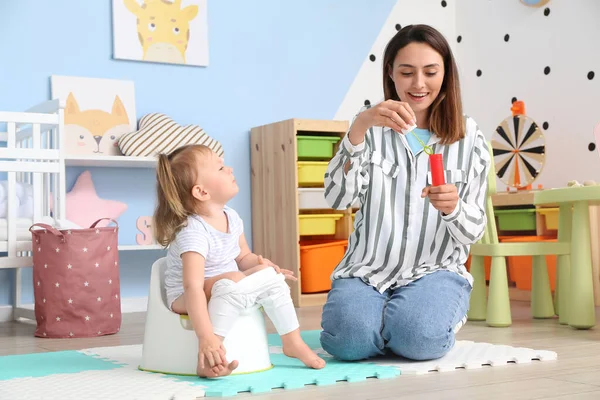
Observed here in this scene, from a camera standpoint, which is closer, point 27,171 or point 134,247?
point 27,171

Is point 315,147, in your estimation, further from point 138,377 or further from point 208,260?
point 138,377

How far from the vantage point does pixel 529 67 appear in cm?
365

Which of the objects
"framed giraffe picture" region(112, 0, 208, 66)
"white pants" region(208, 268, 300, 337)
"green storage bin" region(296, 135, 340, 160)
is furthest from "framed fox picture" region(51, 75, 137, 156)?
"white pants" region(208, 268, 300, 337)

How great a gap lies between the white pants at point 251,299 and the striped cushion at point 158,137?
1655 millimetres

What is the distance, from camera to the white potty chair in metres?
1.62

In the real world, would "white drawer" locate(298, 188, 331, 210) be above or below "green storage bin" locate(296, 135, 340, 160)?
below

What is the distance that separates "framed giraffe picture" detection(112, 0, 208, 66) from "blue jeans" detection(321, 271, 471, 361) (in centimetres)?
189

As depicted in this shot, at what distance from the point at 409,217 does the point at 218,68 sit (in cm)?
190

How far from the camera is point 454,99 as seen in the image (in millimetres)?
1914

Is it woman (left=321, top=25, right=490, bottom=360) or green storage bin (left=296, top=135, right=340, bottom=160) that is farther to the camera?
green storage bin (left=296, top=135, right=340, bottom=160)

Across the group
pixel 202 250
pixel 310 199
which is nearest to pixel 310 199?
pixel 310 199

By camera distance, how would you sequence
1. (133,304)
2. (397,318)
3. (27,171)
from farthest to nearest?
(133,304) → (27,171) → (397,318)

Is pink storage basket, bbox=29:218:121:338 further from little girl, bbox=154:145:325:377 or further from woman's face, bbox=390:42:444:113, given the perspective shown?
woman's face, bbox=390:42:444:113

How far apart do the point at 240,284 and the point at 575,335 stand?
1.07 m
